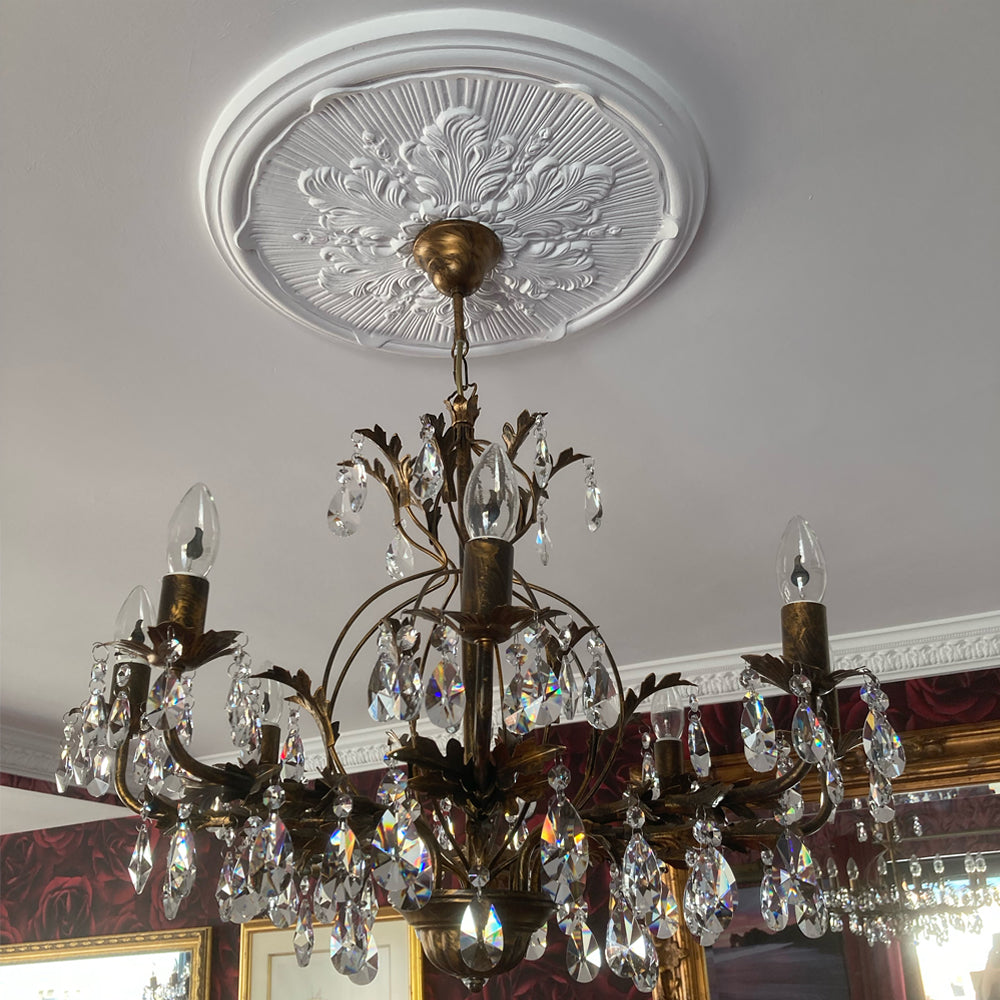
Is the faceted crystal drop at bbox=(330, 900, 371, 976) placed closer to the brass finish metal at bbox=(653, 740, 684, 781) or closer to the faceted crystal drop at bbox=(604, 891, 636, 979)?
the faceted crystal drop at bbox=(604, 891, 636, 979)

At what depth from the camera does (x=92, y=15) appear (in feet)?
3.75

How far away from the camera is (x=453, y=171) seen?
4.38ft

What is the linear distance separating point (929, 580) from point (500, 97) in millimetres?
2008

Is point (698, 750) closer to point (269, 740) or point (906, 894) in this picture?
point (269, 740)

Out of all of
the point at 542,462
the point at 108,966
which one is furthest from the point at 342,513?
the point at 108,966

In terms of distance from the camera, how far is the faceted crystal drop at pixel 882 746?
1.01 m

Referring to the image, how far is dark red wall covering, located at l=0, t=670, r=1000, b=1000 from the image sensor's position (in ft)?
10.2

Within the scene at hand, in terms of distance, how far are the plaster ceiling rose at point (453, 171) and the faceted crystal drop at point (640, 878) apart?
82cm

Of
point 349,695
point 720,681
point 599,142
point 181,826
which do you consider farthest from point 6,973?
point 599,142

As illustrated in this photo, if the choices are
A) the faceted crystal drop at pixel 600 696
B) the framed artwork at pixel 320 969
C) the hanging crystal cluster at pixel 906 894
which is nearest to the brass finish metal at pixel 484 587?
the faceted crystal drop at pixel 600 696

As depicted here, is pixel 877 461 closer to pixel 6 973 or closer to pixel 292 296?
pixel 292 296

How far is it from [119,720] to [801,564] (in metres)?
0.72

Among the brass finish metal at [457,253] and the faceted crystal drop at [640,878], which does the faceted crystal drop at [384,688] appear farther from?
the brass finish metal at [457,253]

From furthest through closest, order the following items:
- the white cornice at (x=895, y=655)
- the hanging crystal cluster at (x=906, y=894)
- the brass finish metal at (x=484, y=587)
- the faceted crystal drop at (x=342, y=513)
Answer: the white cornice at (x=895, y=655) → the hanging crystal cluster at (x=906, y=894) → the faceted crystal drop at (x=342, y=513) → the brass finish metal at (x=484, y=587)
